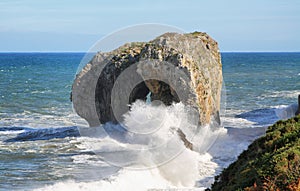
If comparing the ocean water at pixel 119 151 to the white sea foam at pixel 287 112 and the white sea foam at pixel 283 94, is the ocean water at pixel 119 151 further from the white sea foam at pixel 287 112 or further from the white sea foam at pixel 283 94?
the white sea foam at pixel 283 94

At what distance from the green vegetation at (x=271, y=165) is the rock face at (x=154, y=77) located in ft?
40.8

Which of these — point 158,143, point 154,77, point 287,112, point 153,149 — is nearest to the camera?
point 153,149

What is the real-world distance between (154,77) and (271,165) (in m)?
17.5

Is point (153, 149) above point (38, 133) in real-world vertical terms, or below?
above

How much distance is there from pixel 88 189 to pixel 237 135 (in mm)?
13681

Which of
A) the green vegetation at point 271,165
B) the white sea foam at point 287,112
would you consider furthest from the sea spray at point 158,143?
the white sea foam at point 287,112

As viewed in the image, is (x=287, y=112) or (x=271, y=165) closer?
(x=271, y=165)

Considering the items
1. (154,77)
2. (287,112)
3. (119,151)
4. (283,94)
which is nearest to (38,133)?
(119,151)

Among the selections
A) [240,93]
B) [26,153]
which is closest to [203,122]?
[26,153]

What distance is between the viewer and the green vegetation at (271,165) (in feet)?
37.1

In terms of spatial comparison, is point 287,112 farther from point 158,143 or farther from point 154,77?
point 158,143

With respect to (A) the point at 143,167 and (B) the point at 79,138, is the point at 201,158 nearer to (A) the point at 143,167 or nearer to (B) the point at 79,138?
(A) the point at 143,167

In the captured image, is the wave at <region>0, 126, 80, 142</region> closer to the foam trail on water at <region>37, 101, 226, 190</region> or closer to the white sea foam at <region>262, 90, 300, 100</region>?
the foam trail on water at <region>37, 101, 226, 190</region>

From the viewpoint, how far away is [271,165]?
1224cm
